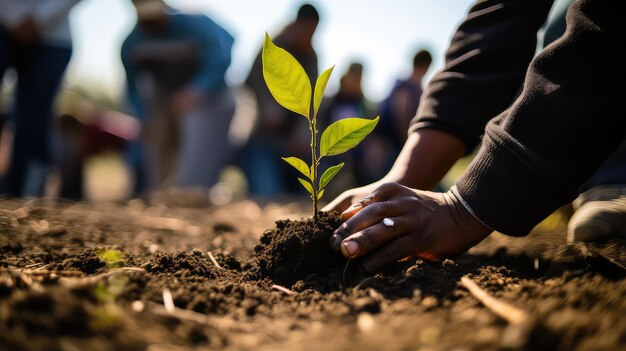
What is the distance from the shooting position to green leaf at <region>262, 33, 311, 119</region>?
A: 111 centimetres

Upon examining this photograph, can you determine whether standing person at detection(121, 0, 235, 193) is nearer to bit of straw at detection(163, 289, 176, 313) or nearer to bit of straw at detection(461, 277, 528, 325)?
bit of straw at detection(163, 289, 176, 313)

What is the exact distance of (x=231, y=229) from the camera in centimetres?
240

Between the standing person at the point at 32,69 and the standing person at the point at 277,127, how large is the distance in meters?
2.43

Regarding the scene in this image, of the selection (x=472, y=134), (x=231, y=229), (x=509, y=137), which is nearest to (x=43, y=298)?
(x=509, y=137)

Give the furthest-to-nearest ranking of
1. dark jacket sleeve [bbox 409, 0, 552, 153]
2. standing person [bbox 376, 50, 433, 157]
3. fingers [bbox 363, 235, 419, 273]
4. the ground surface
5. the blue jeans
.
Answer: standing person [bbox 376, 50, 433, 157]
the blue jeans
dark jacket sleeve [bbox 409, 0, 552, 153]
fingers [bbox 363, 235, 419, 273]
the ground surface

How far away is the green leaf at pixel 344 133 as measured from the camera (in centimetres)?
119

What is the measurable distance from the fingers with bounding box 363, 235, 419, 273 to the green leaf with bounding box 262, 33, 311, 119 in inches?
17.8

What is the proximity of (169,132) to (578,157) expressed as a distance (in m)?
5.25

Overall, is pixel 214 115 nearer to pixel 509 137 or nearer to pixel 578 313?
pixel 509 137

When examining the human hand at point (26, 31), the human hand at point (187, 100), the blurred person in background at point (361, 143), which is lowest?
the blurred person in background at point (361, 143)

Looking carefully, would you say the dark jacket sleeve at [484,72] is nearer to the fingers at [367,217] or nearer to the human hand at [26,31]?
the fingers at [367,217]

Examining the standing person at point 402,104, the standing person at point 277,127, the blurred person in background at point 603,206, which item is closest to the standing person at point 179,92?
the standing person at point 277,127

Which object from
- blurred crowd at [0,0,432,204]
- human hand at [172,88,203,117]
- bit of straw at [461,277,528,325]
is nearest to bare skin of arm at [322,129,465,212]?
bit of straw at [461,277,528,325]

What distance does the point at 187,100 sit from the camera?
5.04m
